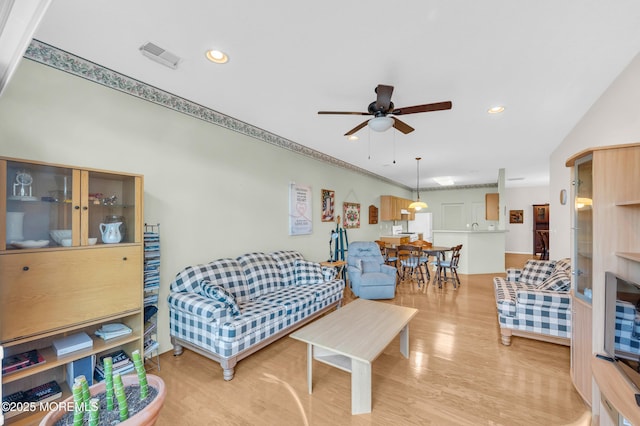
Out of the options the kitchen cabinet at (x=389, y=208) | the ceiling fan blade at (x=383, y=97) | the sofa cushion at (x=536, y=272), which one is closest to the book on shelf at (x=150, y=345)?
the ceiling fan blade at (x=383, y=97)

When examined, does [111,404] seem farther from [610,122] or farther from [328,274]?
[610,122]

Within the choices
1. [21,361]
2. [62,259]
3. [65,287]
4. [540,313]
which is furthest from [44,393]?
[540,313]

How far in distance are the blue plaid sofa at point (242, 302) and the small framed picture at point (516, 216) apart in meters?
9.23

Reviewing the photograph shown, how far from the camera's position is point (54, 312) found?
1734mm

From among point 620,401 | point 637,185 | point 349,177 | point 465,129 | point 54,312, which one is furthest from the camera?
point 349,177

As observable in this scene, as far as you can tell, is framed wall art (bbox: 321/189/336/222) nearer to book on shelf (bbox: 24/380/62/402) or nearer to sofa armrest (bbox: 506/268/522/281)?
sofa armrest (bbox: 506/268/522/281)

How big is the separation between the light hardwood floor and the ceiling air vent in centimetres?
270

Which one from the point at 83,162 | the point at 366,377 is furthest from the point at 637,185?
the point at 83,162

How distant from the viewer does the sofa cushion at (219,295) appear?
241 cm

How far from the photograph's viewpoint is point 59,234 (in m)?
1.85

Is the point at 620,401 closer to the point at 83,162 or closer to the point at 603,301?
the point at 603,301

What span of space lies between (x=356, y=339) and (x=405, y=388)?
575 millimetres

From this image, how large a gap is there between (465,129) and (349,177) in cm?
278

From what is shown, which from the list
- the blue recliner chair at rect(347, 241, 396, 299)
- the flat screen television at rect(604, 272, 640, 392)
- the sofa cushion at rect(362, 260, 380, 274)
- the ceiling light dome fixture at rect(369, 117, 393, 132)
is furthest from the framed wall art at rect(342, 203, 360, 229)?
the flat screen television at rect(604, 272, 640, 392)
